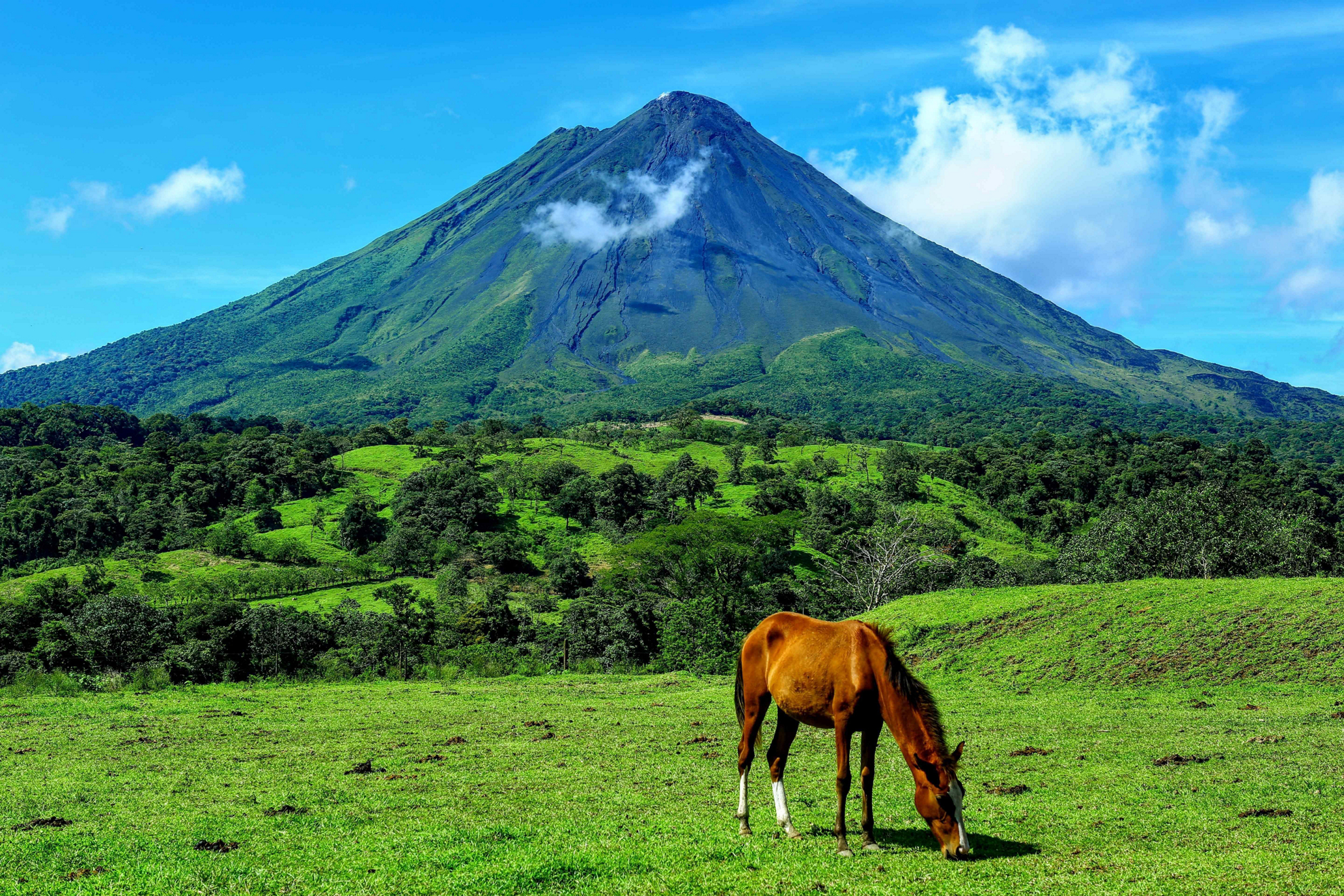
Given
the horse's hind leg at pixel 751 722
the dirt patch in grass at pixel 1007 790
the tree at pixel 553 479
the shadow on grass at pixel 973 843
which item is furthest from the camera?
the tree at pixel 553 479

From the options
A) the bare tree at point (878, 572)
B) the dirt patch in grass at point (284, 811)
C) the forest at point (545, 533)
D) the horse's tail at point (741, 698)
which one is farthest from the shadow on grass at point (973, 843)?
the bare tree at point (878, 572)

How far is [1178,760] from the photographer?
1396 centimetres

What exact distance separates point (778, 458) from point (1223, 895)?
4084 inches

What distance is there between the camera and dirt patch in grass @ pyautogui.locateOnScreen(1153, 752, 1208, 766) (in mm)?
13836

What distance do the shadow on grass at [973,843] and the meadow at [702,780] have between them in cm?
5

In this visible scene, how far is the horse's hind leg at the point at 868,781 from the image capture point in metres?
9.48

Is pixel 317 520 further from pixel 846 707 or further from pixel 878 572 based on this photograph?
pixel 846 707

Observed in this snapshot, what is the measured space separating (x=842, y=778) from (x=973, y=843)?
5.73 ft

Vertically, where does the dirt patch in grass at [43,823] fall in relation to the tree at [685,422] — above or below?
below

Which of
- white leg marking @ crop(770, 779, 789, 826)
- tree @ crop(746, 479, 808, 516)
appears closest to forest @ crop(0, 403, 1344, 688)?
tree @ crop(746, 479, 808, 516)

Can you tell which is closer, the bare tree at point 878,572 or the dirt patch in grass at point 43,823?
the dirt patch in grass at point 43,823

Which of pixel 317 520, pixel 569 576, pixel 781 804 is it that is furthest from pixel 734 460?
pixel 781 804

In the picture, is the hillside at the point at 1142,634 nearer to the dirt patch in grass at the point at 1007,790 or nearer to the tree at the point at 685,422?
the dirt patch in grass at the point at 1007,790

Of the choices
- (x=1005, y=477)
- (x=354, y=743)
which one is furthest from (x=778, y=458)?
(x=354, y=743)
